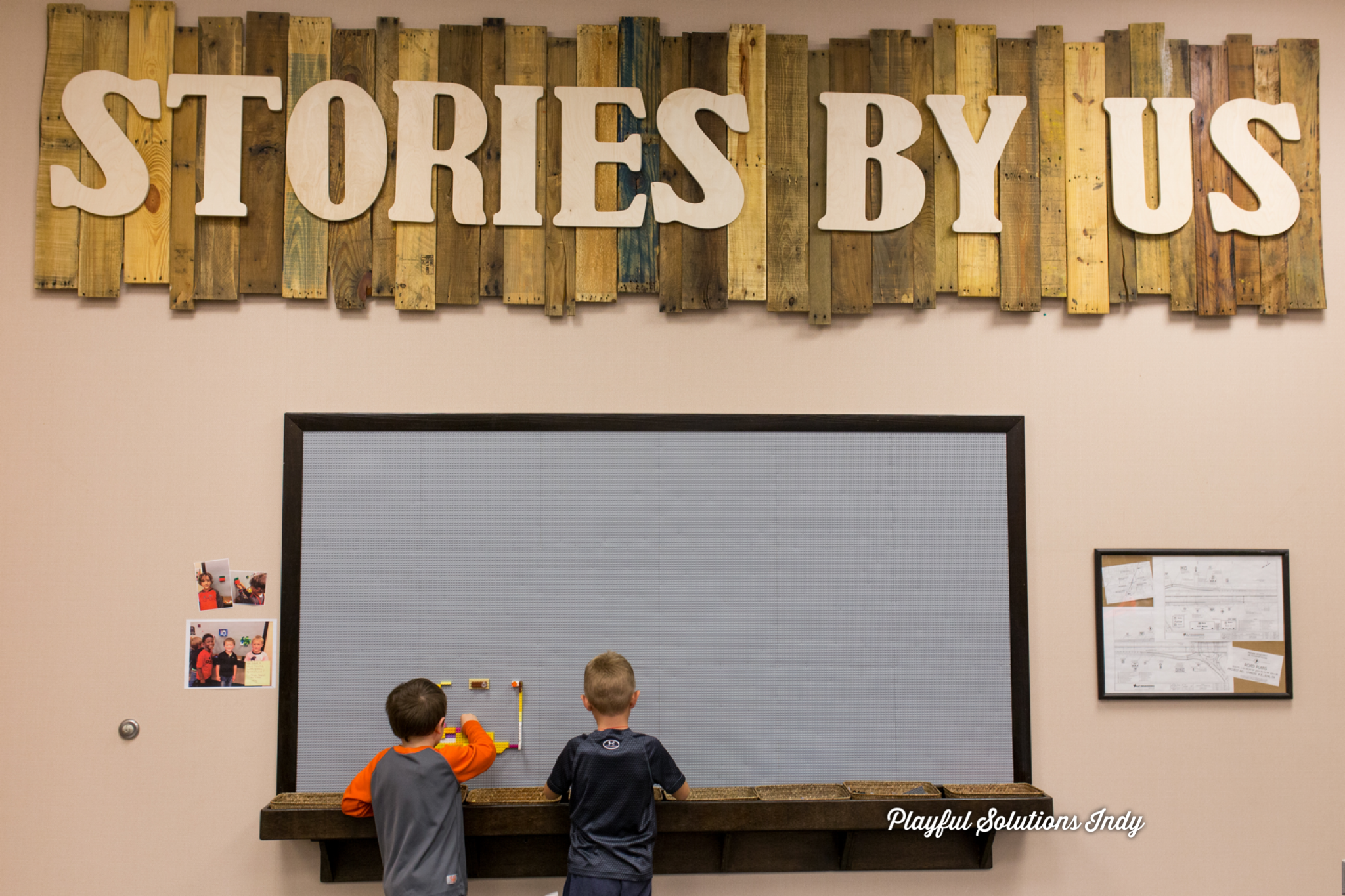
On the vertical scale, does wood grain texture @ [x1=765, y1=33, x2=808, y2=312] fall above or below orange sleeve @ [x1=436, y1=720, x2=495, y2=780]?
above

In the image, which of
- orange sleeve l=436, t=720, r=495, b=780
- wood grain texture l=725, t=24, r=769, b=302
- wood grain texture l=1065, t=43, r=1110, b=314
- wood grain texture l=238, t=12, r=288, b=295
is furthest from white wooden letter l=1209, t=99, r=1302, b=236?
wood grain texture l=238, t=12, r=288, b=295

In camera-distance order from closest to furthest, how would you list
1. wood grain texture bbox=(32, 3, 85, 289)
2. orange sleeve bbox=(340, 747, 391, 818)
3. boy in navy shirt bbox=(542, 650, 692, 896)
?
boy in navy shirt bbox=(542, 650, 692, 896), orange sleeve bbox=(340, 747, 391, 818), wood grain texture bbox=(32, 3, 85, 289)

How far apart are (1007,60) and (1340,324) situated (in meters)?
1.31

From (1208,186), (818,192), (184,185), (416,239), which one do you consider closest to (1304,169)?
(1208,186)

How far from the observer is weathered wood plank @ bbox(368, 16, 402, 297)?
242 centimetres

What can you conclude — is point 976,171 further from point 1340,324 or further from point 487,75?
point 487,75

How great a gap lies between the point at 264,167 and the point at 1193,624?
306 cm

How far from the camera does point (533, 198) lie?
2.43 m

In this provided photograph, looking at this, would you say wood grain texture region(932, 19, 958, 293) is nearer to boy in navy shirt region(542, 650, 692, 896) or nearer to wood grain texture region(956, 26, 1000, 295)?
wood grain texture region(956, 26, 1000, 295)

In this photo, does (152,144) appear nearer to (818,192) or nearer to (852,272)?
(818,192)

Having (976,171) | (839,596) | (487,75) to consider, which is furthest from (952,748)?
(487,75)

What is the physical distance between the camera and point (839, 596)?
2.40 m

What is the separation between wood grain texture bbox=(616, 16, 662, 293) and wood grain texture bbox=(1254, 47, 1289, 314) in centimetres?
185

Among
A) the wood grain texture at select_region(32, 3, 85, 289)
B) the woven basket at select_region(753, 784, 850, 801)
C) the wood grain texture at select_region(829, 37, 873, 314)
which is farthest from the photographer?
the wood grain texture at select_region(829, 37, 873, 314)
